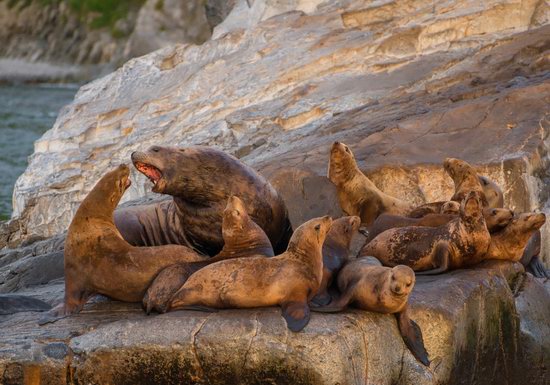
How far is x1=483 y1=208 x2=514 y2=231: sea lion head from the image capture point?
362 inches

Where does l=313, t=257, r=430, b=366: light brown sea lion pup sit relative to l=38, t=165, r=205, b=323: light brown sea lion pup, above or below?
below

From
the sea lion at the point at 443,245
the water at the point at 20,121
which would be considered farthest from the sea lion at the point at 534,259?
the water at the point at 20,121

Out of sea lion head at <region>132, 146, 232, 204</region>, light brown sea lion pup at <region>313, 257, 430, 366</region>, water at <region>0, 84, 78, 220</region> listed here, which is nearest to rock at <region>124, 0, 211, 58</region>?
water at <region>0, 84, 78, 220</region>

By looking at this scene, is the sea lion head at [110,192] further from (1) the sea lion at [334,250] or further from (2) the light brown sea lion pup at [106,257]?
(1) the sea lion at [334,250]

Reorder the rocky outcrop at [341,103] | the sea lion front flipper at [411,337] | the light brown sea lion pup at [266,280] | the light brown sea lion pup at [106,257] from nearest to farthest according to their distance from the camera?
the sea lion front flipper at [411,337] → the light brown sea lion pup at [266,280] → the light brown sea lion pup at [106,257] → the rocky outcrop at [341,103]

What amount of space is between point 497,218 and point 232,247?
6.61 ft

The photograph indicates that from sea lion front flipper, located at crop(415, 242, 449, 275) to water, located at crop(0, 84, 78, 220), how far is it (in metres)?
14.7

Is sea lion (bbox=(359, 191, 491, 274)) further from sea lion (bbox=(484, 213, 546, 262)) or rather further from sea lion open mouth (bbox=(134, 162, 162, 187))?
sea lion open mouth (bbox=(134, 162, 162, 187))

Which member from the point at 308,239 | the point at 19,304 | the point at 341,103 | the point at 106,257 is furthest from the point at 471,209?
the point at 341,103

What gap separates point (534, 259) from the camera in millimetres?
9688

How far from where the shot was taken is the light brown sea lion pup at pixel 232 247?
8.05 metres

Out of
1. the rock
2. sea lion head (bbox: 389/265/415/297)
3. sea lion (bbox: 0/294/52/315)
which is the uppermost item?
sea lion (bbox: 0/294/52/315)

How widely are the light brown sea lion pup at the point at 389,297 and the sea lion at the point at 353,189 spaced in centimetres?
272

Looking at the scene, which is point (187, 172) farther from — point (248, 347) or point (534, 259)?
point (534, 259)
